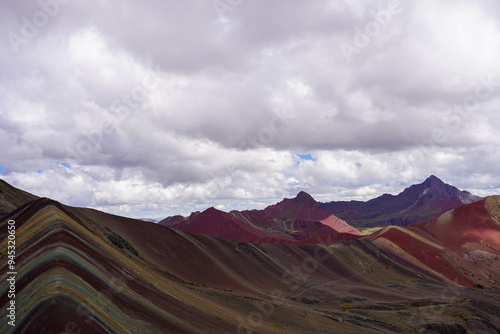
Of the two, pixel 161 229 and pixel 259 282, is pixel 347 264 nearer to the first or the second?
pixel 259 282

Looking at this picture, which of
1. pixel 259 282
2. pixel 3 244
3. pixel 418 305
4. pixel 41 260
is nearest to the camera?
pixel 41 260

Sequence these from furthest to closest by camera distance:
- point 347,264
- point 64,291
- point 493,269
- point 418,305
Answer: point 493,269, point 347,264, point 418,305, point 64,291

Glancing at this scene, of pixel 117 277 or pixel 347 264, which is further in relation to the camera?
pixel 347 264

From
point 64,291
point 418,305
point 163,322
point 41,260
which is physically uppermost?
point 41,260

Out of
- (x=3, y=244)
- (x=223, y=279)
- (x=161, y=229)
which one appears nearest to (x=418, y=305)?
(x=223, y=279)

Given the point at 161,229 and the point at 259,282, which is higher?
the point at 161,229

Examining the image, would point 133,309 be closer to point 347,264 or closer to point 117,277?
point 117,277
